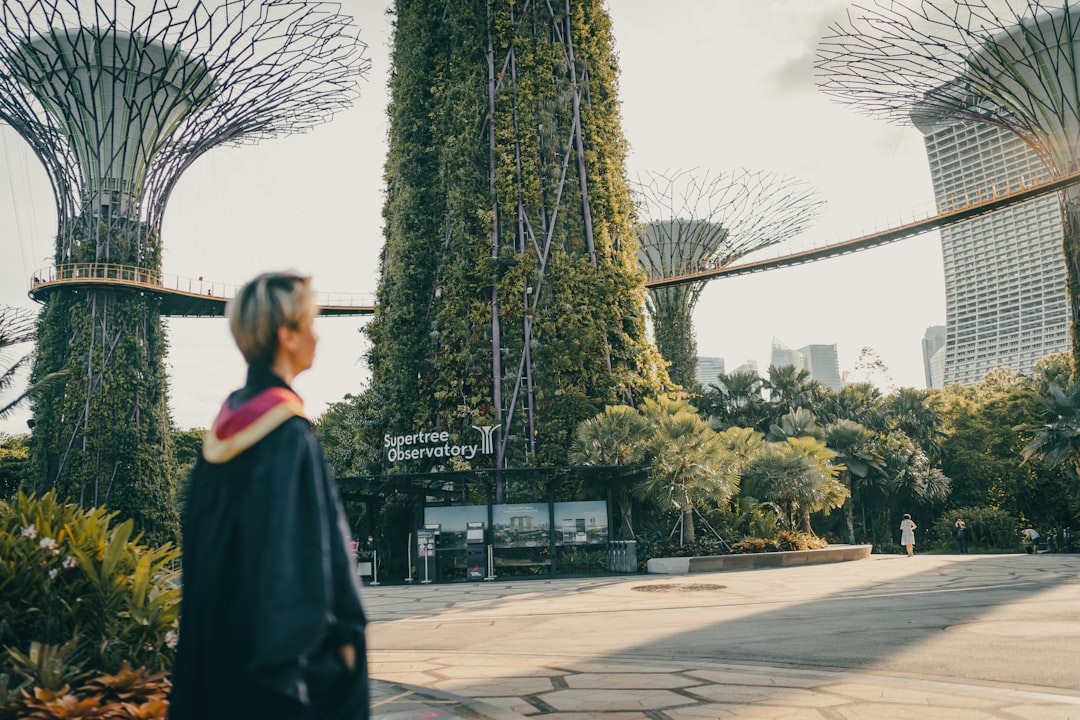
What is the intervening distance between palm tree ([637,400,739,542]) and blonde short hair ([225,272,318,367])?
901 inches

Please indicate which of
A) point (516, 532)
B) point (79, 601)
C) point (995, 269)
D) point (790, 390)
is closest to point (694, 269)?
point (790, 390)

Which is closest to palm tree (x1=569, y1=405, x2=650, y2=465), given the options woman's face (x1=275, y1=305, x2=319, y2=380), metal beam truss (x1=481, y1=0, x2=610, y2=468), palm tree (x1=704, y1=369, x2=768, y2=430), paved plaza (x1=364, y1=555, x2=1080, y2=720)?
metal beam truss (x1=481, y1=0, x2=610, y2=468)

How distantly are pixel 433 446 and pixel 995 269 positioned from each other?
11116 centimetres

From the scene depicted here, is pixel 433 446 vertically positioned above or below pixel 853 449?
above

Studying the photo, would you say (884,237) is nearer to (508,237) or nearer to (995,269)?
(508,237)

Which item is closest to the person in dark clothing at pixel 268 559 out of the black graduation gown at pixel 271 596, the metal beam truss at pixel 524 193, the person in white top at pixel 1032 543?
the black graduation gown at pixel 271 596

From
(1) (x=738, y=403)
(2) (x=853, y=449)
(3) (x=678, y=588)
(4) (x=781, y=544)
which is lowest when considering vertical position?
(3) (x=678, y=588)

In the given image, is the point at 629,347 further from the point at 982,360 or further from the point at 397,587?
the point at 982,360

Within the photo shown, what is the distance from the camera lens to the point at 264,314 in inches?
105

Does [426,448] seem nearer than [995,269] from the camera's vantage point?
Yes

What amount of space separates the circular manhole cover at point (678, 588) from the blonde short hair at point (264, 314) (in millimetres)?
15972

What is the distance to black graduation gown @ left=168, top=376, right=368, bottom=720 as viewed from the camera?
2240mm

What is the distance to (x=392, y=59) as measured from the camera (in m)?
37.3

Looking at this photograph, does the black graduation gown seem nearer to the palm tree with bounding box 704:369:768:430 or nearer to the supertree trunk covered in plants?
the supertree trunk covered in plants
